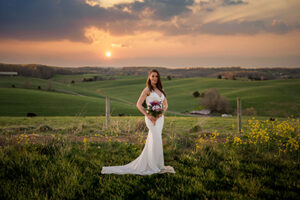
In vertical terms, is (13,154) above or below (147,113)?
below

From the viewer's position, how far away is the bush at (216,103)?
123 ft

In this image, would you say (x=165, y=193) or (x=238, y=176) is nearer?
(x=165, y=193)

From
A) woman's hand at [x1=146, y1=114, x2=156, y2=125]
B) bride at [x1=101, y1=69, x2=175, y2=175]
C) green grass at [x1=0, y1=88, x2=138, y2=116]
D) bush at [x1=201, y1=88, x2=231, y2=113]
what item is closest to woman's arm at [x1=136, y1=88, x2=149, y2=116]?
bride at [x1=101, y1=69, x2=175, y2=175]

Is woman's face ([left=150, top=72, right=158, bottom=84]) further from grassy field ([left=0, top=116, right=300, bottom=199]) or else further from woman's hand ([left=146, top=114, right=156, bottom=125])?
grassy field ([left=0, top=116, right=300, bottom=199])

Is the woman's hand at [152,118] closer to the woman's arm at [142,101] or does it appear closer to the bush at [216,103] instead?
the woman's arm at [142,101]

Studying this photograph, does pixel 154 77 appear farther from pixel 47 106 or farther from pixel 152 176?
pixel 47 106

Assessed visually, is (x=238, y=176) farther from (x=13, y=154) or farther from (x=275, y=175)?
(x=13, y=154)

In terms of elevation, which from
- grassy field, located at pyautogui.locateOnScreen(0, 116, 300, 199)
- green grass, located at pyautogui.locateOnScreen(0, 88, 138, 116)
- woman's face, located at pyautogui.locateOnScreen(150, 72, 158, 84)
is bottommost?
green grass, located at pyautogui.locateOnScreen(0, 88, 138, 116)

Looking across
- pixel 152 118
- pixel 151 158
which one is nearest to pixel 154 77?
pixel 152 118

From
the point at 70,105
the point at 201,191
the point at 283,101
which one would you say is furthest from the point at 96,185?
the point at 283,101

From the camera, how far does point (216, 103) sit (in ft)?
124

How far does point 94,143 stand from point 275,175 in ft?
20.7

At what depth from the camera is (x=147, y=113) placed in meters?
5.86

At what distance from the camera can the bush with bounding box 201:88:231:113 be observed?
123 feet
